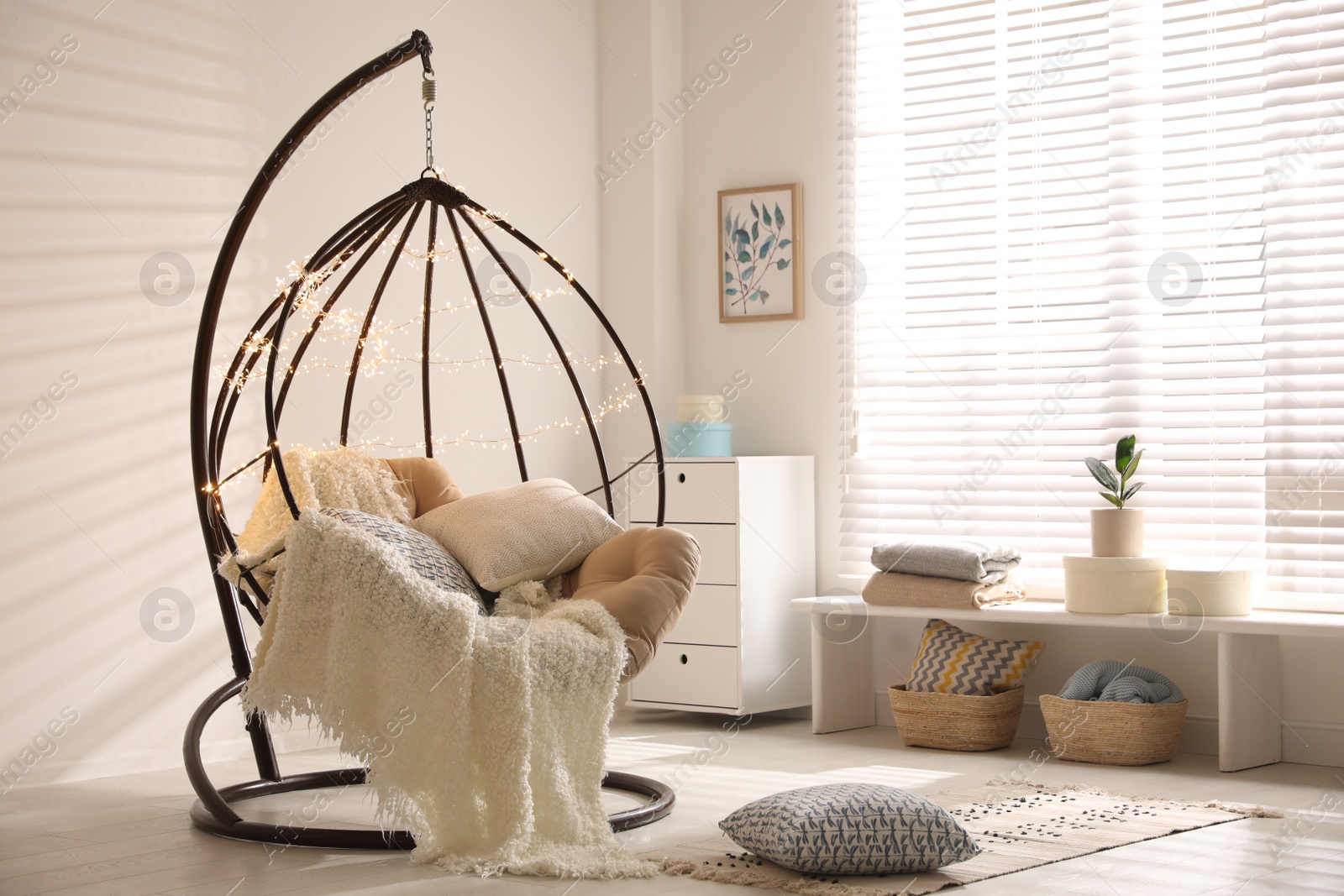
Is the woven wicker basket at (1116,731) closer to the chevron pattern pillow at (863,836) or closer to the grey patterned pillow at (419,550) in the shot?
the chevron pattern pillow at (863,836)

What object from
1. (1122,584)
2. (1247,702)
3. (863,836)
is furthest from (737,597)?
(863,836)

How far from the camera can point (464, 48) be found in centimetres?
428

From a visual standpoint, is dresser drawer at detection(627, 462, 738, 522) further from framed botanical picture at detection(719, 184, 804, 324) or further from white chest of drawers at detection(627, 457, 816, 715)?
framed botanical picture at detection(719, 184, 804, 324)

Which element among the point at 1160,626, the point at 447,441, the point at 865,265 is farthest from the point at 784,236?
the point at 1160,626

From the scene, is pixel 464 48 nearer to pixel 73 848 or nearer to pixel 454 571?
pixel 454 571

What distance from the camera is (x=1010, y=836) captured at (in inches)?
105

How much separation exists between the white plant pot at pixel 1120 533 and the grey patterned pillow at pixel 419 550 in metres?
1.77

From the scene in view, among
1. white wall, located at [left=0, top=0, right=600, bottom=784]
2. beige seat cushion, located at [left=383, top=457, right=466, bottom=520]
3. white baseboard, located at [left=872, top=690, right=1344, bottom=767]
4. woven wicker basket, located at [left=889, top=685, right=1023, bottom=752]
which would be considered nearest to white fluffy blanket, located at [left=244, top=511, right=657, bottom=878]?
beige seat cushion, located at [left=383, top=457, right=466, bottom=520]

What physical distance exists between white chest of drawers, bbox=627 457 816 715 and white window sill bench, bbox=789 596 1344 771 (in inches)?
7.4

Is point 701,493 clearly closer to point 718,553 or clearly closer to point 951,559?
point 718,553

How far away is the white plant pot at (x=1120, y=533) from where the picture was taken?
361 cm

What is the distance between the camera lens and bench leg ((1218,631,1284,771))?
3.41 metres

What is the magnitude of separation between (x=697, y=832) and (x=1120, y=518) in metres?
1.59

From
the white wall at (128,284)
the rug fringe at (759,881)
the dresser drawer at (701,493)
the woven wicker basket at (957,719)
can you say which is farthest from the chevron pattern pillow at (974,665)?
the white wall at (128,284)
